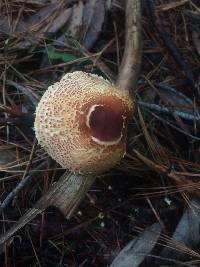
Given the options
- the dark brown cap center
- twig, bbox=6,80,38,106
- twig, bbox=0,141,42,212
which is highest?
the dark brown cap center

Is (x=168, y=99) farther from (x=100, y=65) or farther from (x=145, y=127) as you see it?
(x=100, y=65)

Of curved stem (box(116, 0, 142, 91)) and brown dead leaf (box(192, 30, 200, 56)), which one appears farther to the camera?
brown dead leaf (box(192, 30, 200, 56))

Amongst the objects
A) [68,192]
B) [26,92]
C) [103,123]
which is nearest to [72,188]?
[68,192]

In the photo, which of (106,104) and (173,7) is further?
(173,7)

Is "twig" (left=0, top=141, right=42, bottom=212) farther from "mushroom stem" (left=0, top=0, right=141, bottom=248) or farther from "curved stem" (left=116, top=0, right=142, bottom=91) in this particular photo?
"curved stem" (left=116, top=0, right=142, bottom=91)

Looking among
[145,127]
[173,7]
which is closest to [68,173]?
[145,127]

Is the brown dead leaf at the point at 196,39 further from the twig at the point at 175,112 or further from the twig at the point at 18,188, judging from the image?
the twig at the point at 18,188

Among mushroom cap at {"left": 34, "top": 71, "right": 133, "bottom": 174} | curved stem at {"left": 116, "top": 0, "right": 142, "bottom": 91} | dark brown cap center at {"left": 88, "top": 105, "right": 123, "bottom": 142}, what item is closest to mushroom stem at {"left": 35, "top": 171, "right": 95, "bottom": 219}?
mushroom cap at {"left": 34, "top": 71, "right": 133, "bottom": 174}
